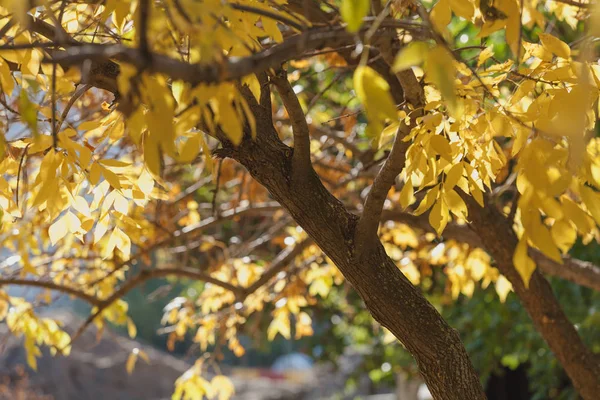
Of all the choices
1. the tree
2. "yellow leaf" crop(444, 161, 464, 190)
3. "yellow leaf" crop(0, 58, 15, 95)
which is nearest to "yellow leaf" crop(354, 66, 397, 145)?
the tree

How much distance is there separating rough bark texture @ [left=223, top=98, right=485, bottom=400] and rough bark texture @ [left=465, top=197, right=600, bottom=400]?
2.85 feet

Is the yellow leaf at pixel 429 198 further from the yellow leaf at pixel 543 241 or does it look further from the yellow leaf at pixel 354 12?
the yellow leaf at pixel 354 12

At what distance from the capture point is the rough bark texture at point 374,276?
176cm

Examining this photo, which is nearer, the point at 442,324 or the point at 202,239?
the point at 442,324

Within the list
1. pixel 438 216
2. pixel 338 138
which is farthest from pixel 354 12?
pixel 338 138

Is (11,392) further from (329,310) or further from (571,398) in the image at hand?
(571,398)

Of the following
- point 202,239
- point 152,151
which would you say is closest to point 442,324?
point 152,151

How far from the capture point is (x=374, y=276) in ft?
5.97

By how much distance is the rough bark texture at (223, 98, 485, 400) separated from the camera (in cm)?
176

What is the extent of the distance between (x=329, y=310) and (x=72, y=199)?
5614mm

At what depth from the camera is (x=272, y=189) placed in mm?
1761

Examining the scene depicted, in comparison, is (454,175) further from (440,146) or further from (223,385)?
(223,385)

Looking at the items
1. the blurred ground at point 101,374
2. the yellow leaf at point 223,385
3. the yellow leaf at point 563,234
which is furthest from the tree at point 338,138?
the blurred ground at point 101,374

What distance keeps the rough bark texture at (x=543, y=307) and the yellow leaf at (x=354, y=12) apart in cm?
177
